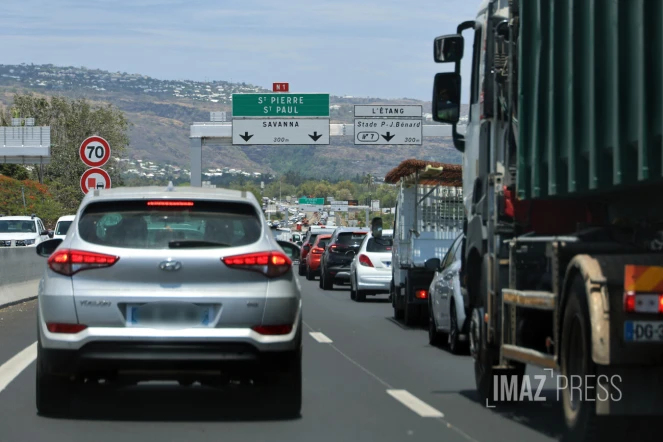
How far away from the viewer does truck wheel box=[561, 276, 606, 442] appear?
661 cm

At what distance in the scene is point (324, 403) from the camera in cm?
958

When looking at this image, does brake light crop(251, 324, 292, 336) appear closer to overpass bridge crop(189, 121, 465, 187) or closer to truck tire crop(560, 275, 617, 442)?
truck tire crop(560, 275, 617, 442)

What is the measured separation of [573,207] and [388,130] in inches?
1489

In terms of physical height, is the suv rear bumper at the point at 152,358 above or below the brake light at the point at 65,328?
below

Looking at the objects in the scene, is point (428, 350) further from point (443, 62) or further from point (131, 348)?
point (131, 348)

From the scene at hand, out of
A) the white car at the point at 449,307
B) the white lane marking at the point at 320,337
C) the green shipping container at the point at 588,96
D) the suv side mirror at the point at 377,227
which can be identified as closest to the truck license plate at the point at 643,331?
the green shipping container at the point at 588,96

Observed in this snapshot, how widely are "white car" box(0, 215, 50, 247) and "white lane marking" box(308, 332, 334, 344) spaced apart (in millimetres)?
25519

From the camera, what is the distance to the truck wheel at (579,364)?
21.7ft

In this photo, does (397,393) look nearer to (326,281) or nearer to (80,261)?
(80,261)

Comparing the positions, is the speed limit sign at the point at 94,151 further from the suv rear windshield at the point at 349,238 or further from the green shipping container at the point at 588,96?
the green shipping container at the point at 588,96

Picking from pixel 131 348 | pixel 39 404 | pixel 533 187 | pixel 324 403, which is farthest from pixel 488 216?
pixel 39 404

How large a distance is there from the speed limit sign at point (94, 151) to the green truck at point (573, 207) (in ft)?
44.4

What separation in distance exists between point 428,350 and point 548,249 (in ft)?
22.7

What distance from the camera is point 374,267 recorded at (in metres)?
24.9
